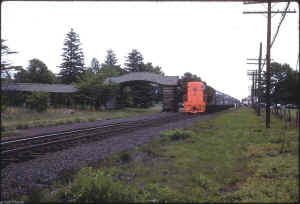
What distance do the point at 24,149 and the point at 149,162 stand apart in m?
4.26

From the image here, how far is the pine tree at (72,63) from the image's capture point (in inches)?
2415

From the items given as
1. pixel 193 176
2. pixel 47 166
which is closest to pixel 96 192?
pixel 193 176

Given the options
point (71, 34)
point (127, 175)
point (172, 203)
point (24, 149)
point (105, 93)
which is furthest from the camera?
point (71, 34)

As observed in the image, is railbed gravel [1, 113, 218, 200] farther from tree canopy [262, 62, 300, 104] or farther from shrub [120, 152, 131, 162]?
tree canopy [262, 62, 300, 104]

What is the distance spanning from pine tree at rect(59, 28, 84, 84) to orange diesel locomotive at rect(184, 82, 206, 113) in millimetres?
39663

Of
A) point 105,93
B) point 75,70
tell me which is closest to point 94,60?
point 75,70

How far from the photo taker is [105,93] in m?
36.9

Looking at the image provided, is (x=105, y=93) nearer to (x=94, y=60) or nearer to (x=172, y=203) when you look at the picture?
(x=172, y=203)

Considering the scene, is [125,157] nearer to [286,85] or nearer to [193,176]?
[193,176]

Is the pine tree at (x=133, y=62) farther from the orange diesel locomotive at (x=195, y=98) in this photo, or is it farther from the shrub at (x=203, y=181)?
the shrub at (x=203, y=181)

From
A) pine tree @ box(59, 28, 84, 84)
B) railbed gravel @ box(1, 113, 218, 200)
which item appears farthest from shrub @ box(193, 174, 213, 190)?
pine tree @ box(59, 28, 84, 84)

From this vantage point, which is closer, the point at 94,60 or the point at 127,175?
the point at 127,175

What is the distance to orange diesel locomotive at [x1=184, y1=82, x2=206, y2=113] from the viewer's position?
27344 millimetres

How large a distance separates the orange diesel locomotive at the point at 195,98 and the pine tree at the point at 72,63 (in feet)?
130
